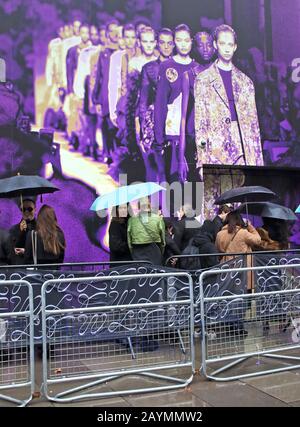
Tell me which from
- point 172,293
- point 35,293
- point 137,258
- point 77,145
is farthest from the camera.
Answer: point 77,145

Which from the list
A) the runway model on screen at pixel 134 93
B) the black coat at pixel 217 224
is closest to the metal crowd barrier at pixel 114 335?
the black coat at pixel 217 224

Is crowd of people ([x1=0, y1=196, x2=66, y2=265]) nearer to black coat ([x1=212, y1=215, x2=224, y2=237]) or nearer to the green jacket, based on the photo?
the green jacket

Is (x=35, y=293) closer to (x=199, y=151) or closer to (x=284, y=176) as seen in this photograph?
(x=199, y=151)

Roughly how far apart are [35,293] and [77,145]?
18.1 ft

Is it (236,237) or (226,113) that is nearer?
(236,237)

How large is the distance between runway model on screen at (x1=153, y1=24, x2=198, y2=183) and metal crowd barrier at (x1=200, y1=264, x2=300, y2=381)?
543 cm

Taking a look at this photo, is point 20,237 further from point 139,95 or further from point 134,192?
point 139,95

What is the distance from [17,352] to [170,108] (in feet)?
25.2

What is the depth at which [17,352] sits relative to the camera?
189 inches

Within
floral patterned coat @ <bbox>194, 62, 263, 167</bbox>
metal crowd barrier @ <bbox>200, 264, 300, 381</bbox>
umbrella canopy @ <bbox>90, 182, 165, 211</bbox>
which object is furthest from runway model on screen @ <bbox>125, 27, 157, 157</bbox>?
metal crowd barrier @ <bbox>200, 264, 300, 381</bbox>

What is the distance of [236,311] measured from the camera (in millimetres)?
5629

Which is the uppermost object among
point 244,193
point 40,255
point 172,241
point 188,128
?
point 188,128

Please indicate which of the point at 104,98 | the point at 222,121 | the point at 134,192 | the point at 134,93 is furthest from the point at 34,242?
the point at 222,121
